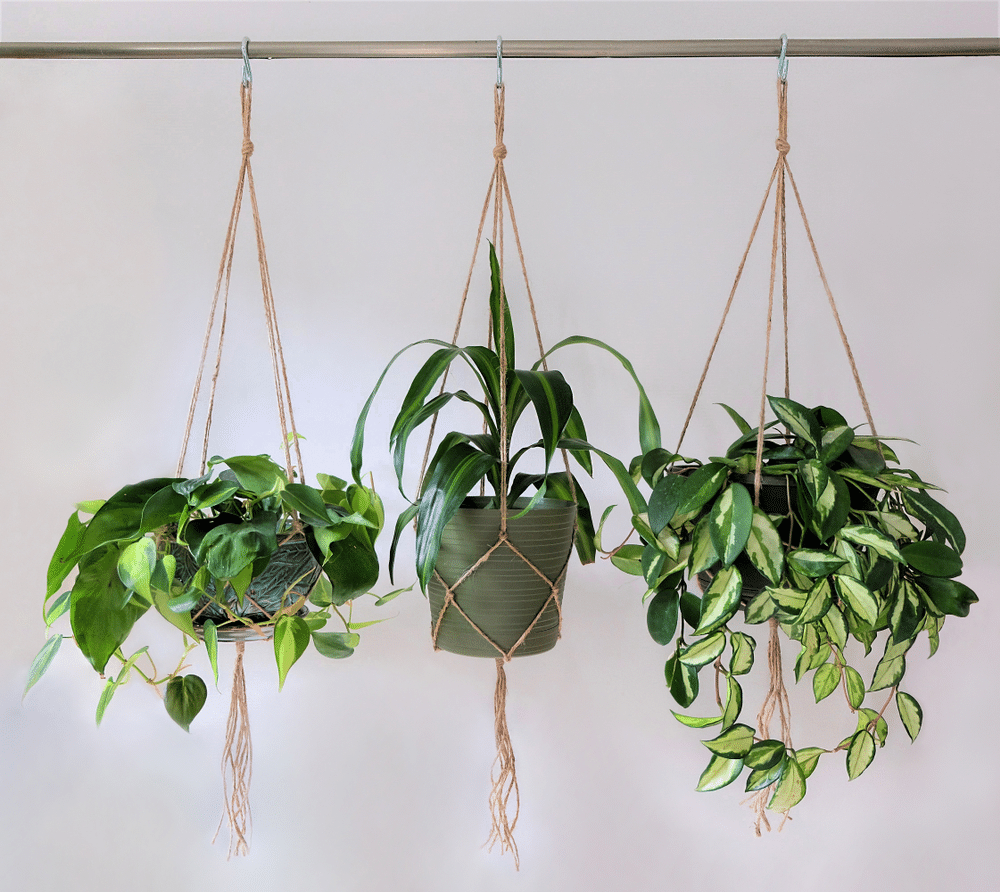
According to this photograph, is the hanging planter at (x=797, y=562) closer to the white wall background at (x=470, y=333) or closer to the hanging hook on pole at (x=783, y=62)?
the hanging hook on pole at (x=783, y=62)

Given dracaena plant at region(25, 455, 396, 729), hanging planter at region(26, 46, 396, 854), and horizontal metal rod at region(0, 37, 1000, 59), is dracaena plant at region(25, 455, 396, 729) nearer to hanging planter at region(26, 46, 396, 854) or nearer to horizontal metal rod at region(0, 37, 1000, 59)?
hanging planter at region(26, 46, 396, 854)

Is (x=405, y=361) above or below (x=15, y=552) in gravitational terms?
above

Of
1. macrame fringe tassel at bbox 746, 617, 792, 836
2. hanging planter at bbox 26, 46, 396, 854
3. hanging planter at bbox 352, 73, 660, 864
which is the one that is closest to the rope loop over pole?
hanging planter at bbox 352, 73, 660, 864

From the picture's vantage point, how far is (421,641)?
51.1 inches

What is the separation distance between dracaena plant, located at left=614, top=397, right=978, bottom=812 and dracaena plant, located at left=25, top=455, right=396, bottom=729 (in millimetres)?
343

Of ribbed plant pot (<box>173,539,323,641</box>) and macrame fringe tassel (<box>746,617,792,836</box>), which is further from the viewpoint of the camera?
macrame fringe tassel (<box>746,617,792,836</box>)

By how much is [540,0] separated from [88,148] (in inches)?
29.3

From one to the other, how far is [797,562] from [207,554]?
2.01 ft

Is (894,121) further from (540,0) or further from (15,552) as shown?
(15,552)

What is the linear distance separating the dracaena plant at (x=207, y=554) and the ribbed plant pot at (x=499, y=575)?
10cm

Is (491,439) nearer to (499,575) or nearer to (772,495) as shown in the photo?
(499,575)

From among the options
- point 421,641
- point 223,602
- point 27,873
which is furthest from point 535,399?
point 27,873

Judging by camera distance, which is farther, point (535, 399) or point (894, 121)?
point (894, 121)

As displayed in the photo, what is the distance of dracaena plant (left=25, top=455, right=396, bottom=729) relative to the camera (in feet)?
2.87
